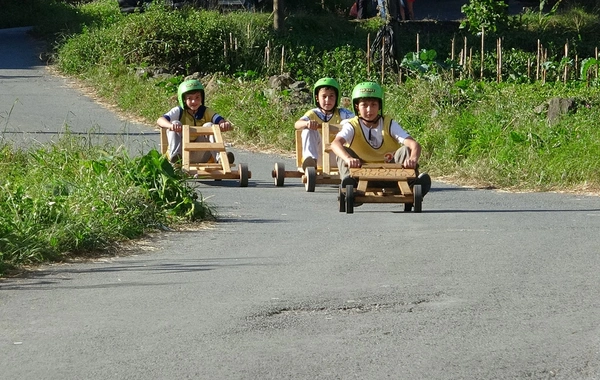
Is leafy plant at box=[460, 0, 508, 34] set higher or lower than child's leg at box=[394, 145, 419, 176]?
higher

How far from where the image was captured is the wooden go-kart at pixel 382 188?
10789 millimetres

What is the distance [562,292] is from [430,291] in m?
0.75

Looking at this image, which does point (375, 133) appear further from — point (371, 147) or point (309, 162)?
point (309, 162)

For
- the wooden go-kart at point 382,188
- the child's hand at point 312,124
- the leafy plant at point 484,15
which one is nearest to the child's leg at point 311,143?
the child's hand at point 312,124

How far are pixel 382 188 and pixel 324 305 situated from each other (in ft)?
15.2

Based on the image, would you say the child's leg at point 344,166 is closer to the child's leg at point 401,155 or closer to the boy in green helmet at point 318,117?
the child's leg at point 401,155

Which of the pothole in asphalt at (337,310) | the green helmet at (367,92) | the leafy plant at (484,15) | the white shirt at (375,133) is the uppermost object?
the leafy plant at (484,15)

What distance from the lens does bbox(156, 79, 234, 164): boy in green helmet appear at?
14230 millimetres

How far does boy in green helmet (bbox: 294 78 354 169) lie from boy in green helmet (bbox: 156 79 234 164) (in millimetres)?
1037

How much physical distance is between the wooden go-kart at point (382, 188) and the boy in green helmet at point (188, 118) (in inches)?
139

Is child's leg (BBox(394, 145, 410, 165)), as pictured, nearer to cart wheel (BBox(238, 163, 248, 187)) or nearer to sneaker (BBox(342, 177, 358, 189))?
sneaker (BBox(342, 177, 358, 189))

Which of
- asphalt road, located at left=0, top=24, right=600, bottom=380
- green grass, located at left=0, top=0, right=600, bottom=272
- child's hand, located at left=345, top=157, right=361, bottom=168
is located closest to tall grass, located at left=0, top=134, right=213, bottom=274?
green grass, located at left=0, top=0, right=600, bottom=272

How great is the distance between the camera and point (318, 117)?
13953 mm

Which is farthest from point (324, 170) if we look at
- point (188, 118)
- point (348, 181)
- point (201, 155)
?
point (348, 181)
